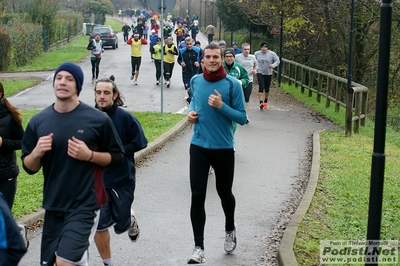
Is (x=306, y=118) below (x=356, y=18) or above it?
below

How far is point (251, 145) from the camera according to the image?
44.1 feet

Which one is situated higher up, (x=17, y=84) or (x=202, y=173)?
(x=202, y=173)

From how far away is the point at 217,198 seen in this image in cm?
905

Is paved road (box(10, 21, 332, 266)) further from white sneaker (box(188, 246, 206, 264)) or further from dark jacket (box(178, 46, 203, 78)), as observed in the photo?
dark jacket (box(178, 46, 203, 78))

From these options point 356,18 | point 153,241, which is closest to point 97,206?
point 153,241

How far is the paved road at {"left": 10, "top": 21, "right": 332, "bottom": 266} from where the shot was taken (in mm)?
6809

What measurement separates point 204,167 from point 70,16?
55.4 metres

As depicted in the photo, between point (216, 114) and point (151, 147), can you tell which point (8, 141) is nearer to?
point (216, 114)

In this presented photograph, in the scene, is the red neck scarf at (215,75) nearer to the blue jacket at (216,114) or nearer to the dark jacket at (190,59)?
the blue jacket at (216,114)

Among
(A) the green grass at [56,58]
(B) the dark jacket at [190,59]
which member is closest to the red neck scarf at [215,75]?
(B) the dark jacket at [190,59]

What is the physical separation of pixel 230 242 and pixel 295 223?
113 cm

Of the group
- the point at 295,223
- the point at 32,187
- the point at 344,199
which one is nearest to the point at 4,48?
the point at 32,187

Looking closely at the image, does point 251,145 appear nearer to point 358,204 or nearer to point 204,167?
point 358,204

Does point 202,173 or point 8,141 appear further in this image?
point 202,173
